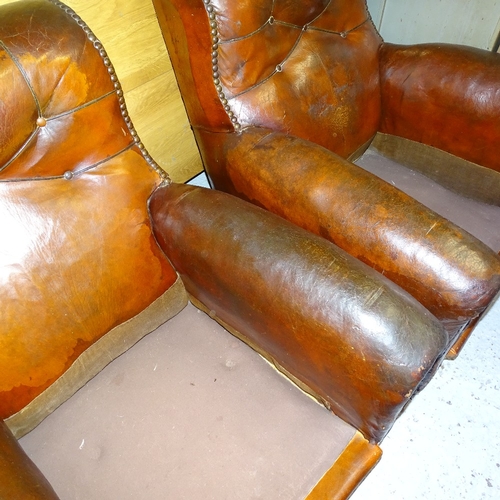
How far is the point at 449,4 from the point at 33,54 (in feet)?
5.12

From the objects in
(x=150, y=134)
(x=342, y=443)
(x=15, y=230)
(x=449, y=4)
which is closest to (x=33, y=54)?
(x=15, y=230)

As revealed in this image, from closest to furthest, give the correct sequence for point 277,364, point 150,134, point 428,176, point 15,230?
1. point 15,230
2. point 277,364
3. point 428,176
4. point 150,134

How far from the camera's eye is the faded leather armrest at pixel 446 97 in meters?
1.07

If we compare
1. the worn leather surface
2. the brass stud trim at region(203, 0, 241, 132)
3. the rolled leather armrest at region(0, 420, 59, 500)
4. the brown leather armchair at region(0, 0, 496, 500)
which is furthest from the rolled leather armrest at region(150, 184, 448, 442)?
the rolled leather armrest at region(0, 420, 59, 500)

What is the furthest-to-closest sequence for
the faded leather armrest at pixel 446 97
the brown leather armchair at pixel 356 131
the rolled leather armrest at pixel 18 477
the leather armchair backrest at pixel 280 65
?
the faded leather armrest at pixel 446 97 → the leather armchair backrest at pixel 280 65 → the brown leather armchair at pixel 356 131 → the rolled leather armrest at pixel 18 477

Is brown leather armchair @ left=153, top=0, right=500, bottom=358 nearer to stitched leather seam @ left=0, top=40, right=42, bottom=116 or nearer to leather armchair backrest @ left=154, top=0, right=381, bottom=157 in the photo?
leather armchair backrest @ left=154, top=0, right=381, bottom=157

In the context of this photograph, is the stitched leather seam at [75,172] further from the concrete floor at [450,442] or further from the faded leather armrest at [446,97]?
the concrete floor at [450,442]

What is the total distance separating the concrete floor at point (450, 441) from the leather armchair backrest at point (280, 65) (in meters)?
→ 0.77

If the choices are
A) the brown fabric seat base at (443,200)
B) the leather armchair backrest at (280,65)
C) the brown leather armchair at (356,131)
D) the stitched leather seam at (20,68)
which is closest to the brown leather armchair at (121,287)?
the stitched leather seam at (20,68)

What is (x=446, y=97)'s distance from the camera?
1114 mm

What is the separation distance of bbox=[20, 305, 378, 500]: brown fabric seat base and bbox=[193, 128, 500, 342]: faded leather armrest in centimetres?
30

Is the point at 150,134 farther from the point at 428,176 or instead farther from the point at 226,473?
the point at 226,473

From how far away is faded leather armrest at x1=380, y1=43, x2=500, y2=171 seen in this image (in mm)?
1068

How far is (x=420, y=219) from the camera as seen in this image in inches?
31.9
